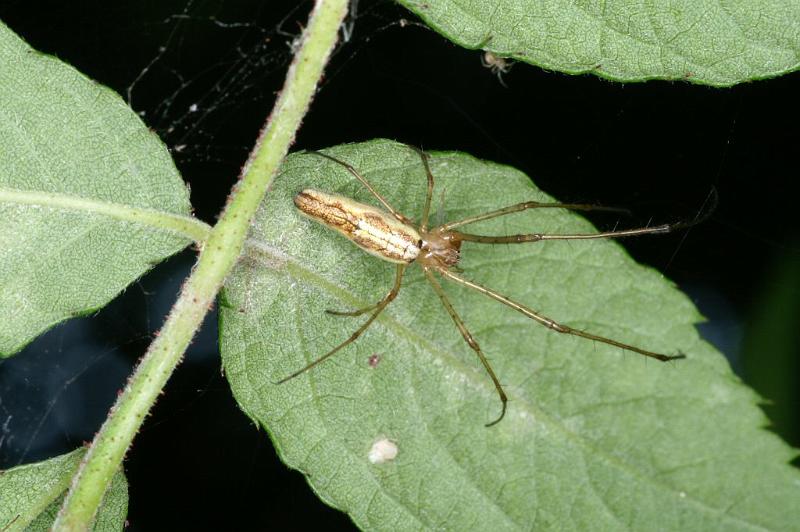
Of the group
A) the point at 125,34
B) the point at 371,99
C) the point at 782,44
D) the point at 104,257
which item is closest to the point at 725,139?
the point at 782,44

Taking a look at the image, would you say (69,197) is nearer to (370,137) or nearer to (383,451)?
(383,451)

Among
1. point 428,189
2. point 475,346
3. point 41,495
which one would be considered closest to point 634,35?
point 428,189

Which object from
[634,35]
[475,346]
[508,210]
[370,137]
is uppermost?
[634,35]

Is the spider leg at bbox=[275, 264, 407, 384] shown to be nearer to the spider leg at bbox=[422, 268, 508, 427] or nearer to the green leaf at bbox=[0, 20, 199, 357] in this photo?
the spider leg at bbox=[422, 268, 508, 427]

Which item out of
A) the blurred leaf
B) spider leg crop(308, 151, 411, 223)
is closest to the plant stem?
spider leg crop(308, 151, 411, 223)

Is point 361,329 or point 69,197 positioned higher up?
point 69,197

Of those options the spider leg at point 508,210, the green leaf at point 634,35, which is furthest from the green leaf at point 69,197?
the green leaf at point 634,35

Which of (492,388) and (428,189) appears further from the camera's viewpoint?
(428,189)
